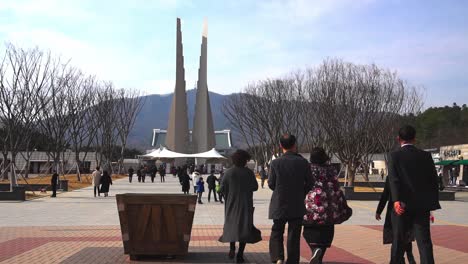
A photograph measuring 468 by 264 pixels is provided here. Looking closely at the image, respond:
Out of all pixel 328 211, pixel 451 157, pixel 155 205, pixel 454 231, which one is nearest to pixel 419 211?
pixel 328 211

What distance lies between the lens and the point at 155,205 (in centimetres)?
820

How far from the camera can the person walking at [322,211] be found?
23.9 feet

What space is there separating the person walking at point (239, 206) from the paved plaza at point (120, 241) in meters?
0.48

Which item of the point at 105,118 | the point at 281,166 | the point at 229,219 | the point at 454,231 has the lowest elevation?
the point at 454,231

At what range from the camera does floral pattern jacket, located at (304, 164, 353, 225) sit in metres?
7.28

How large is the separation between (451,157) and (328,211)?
2222 inches

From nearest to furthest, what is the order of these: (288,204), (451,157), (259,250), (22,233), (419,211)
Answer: (419,211) → (288,204) → (259,250) → (22,233) → (451,157)

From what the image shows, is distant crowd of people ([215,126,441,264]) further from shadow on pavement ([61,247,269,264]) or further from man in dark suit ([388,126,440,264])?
shadow on pavement ([61,247,269,264])

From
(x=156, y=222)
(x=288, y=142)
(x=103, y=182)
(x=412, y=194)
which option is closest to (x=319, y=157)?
(x=288, y=142)

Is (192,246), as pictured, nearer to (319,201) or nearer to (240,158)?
(240,158)

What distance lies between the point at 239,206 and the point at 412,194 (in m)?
2.61

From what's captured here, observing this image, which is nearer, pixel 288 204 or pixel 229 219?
pixel 288 204

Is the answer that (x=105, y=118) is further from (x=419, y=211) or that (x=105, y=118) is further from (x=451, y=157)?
(x=419, y=211)

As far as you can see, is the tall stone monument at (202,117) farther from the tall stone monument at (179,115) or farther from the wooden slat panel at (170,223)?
the wooden slat panel at (170,223)
